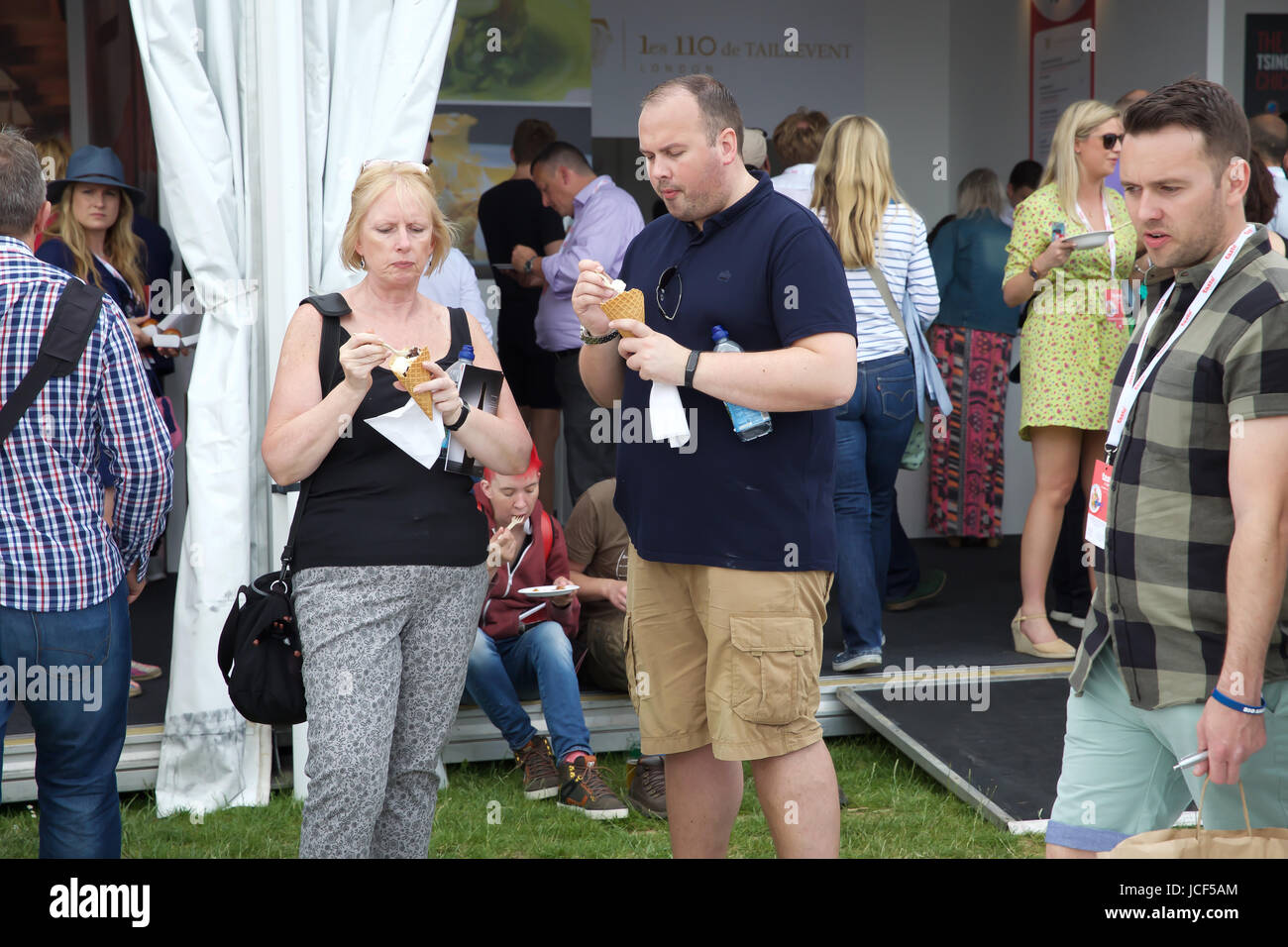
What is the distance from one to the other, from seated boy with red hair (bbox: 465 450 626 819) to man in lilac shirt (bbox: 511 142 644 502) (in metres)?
1.35

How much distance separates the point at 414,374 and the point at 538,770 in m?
1.97

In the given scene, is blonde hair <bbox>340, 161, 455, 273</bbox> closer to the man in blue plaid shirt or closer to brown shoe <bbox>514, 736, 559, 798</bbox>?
the man in blue plaid shirt

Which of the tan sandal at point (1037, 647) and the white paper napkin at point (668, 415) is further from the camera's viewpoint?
the tan sandal at point (1037, 647)

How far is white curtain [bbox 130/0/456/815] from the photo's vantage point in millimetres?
3953

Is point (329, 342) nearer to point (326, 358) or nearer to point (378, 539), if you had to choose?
point (326, 358)

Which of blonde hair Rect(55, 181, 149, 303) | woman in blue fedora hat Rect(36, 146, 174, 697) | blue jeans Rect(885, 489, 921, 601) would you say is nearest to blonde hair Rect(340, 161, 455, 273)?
woman in blue fedora hat Rect(36, 146, 174, 697)

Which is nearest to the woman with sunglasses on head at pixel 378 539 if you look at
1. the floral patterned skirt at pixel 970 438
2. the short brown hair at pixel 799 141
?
the short brown hair at pixel 799 141

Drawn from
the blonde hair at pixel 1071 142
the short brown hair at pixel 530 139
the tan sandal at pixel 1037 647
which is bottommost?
the tan sandal at pixel 1037 647

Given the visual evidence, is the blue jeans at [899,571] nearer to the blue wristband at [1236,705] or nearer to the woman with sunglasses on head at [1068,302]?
the woman with sunglasses on head at [1068,302]

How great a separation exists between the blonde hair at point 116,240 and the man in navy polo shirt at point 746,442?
299cm

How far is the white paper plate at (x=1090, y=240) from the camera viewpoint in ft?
14.7

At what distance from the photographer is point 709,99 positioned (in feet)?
8.63

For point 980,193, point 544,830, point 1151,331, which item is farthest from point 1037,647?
point 1151,331
